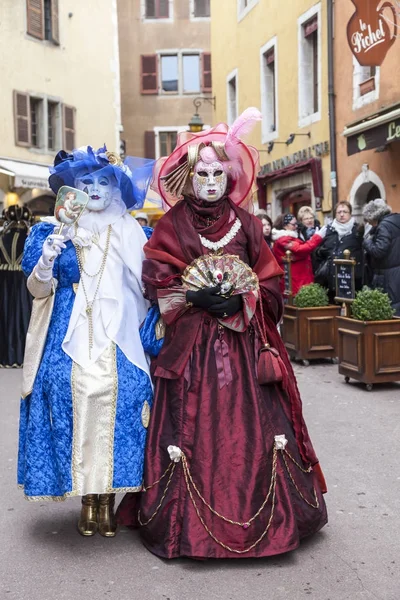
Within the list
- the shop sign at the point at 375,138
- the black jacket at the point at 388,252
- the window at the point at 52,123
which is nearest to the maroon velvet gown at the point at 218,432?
the black jacket at the point at 388,252

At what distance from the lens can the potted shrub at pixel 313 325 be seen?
29.8 ft

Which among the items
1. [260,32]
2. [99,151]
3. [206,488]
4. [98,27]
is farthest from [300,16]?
[206,488]

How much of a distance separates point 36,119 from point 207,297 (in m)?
18.2

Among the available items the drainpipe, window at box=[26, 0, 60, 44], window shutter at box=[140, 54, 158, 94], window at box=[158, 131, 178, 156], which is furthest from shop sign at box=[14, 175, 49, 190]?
window shutter at box=[140, 54, 158, 94]

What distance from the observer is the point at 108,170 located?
13.2 feet

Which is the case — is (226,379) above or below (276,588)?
above

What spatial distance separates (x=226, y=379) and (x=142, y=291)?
648mm

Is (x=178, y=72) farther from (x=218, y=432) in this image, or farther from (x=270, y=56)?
(x=218, y=432)

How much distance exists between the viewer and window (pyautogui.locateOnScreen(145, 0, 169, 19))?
29.1 meters

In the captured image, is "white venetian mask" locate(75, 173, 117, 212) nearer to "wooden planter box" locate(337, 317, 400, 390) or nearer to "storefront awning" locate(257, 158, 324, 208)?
"wooden planter box" locate(337, 317, 400, 390)

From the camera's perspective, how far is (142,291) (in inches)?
160

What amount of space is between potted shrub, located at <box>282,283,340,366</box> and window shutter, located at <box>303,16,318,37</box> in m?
7.27

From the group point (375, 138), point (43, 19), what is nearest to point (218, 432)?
point (375, 138)

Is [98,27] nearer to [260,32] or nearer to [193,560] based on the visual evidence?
[260,32]
